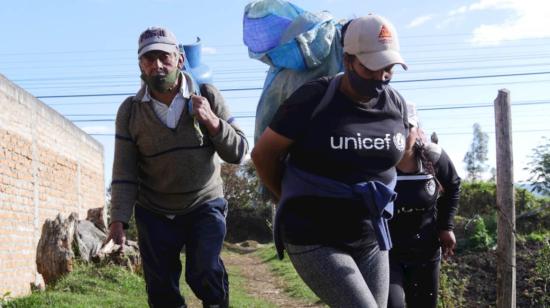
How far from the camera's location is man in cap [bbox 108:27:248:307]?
3996mm

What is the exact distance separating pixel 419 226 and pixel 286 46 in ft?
5.01

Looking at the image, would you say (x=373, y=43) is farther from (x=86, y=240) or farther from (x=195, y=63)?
(x=86, y=240)

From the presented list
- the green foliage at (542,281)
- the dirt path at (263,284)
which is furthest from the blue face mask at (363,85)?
the dirt path at (263,284)

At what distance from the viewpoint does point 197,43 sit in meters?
4.52

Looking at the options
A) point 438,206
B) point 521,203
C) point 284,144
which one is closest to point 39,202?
point 438,206

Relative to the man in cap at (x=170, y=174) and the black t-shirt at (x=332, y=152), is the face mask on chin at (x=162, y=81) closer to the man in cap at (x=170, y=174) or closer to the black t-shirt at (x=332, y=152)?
the man in cap at (x=170, y=174)

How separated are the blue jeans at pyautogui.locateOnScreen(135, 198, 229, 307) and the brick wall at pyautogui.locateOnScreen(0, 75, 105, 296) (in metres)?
5.29

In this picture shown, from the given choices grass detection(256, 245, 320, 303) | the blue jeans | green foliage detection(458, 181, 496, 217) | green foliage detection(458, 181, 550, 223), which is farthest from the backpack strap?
green foliage detection(458, 181, 496, 217)

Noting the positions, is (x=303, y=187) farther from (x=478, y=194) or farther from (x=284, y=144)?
(x=478, y=194)

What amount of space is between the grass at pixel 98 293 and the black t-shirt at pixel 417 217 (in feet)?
14.4

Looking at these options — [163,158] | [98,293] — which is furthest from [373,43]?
[98,293]

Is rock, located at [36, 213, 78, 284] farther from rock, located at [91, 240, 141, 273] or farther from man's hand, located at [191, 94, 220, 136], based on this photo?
man's hand, located at [191, 94, 220, 136]

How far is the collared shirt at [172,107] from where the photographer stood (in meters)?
4.05

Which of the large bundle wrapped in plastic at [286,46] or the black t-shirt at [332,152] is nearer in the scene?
the black t-shirt at [332,152]
